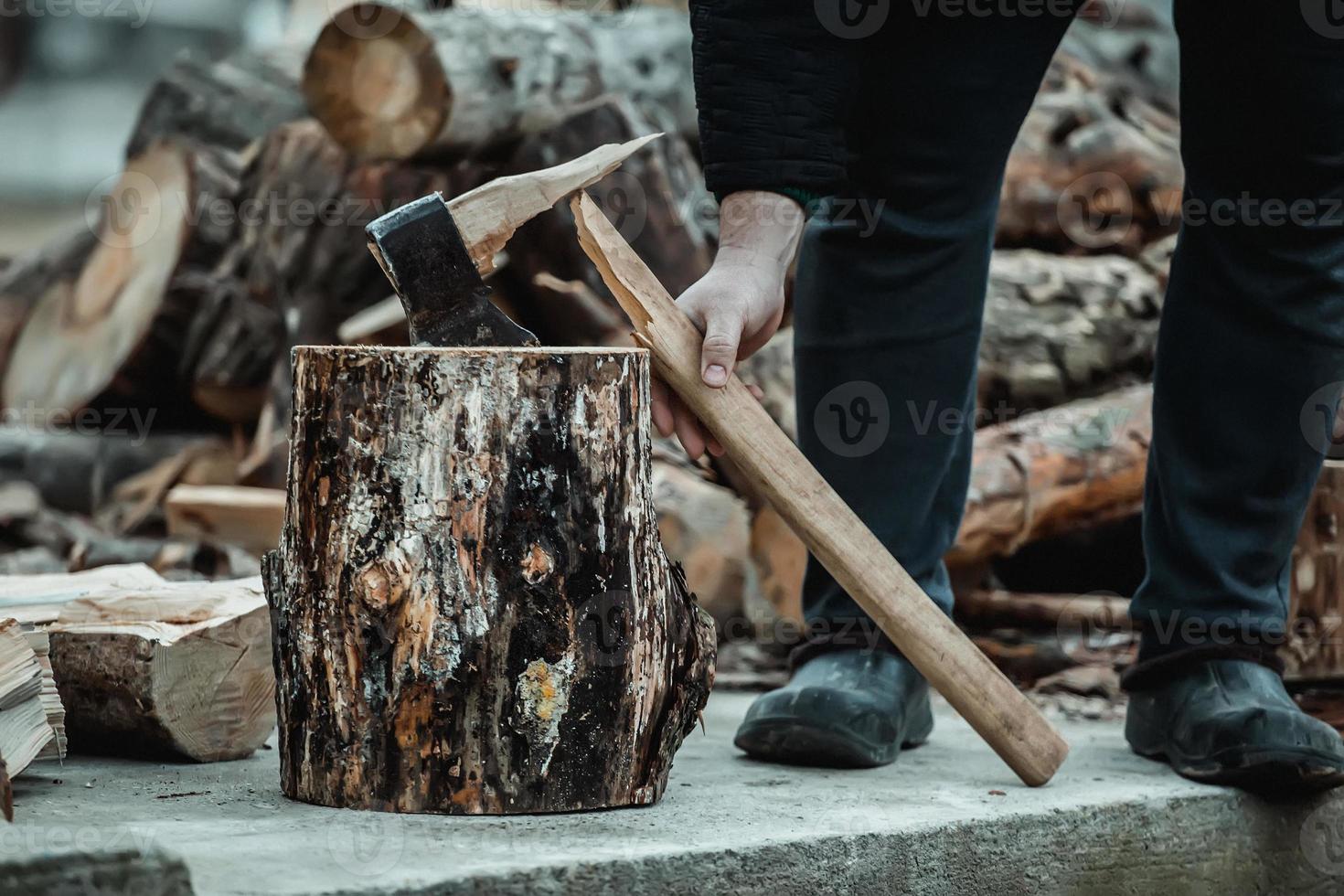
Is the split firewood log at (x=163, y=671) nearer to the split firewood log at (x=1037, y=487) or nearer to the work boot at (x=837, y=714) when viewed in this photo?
the work boot at (x=837, y=714)

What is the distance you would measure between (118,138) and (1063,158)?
617 centimetres

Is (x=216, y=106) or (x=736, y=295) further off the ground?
(x=216, y=106)

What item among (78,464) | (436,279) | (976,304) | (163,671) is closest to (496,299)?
(78,464)

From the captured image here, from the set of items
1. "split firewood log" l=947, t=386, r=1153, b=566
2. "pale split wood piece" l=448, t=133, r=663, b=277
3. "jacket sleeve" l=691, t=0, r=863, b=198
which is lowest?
"split firewood log" l=947, t=386, r=1153, b=566

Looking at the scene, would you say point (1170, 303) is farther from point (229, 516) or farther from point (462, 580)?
point (229, 516)

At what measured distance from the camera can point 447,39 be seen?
3814mm

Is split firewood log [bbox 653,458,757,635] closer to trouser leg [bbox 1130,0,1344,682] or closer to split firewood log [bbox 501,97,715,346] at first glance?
split firewood log [bbox 501,97,715,346]

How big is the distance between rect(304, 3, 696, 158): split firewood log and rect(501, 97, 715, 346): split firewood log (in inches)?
6.9

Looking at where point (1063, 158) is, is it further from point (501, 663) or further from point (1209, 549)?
point (501, 663)

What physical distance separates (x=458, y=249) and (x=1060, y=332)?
2.49 metres

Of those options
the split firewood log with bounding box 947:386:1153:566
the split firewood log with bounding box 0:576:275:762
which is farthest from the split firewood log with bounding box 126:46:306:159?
the split firewood log with bounding box 0:576:275:762

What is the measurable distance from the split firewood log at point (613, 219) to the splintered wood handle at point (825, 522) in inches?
70.1

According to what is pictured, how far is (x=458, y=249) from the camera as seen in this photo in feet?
5.49

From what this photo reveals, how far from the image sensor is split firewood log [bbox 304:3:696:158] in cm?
375
